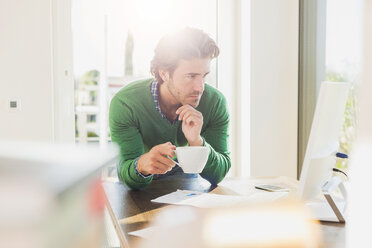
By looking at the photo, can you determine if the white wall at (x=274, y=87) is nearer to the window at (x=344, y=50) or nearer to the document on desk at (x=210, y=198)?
the window at (x=344, y=50)

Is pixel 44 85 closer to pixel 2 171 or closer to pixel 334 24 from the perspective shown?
pixel 334 24

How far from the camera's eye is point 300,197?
3.16ft

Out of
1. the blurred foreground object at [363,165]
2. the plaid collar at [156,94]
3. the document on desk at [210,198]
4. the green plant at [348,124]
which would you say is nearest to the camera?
the blurred foreground object at [363,165]

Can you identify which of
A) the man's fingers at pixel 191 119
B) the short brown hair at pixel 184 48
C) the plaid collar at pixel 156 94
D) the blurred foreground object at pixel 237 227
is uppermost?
the short brown hair at pixel 184 48

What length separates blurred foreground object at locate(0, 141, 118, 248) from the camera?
1.63ft

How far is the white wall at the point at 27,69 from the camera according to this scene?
266cm

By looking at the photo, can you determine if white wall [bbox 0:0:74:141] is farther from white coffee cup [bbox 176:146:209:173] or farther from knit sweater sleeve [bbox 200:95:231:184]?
white coffee cup [bbox 176:146:209:173]

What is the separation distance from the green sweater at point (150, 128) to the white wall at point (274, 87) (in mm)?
1075

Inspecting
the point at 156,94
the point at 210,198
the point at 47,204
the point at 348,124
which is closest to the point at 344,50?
the point at 348,124

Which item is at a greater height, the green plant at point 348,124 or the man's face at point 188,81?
the man's face at point 188,81

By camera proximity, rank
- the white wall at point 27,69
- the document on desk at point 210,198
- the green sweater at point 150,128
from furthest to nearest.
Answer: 1. the white wall at point 27,69
2. the green sweater at point 150,128
3. the document on desk at point 210,198

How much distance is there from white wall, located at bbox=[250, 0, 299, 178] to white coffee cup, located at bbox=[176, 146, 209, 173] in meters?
1.63

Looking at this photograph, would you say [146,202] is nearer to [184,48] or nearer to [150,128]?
[150,128]

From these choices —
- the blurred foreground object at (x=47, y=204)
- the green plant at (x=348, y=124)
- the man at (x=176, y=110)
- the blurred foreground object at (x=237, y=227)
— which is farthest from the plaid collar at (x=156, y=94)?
the green plant at (x=348, y=124)
